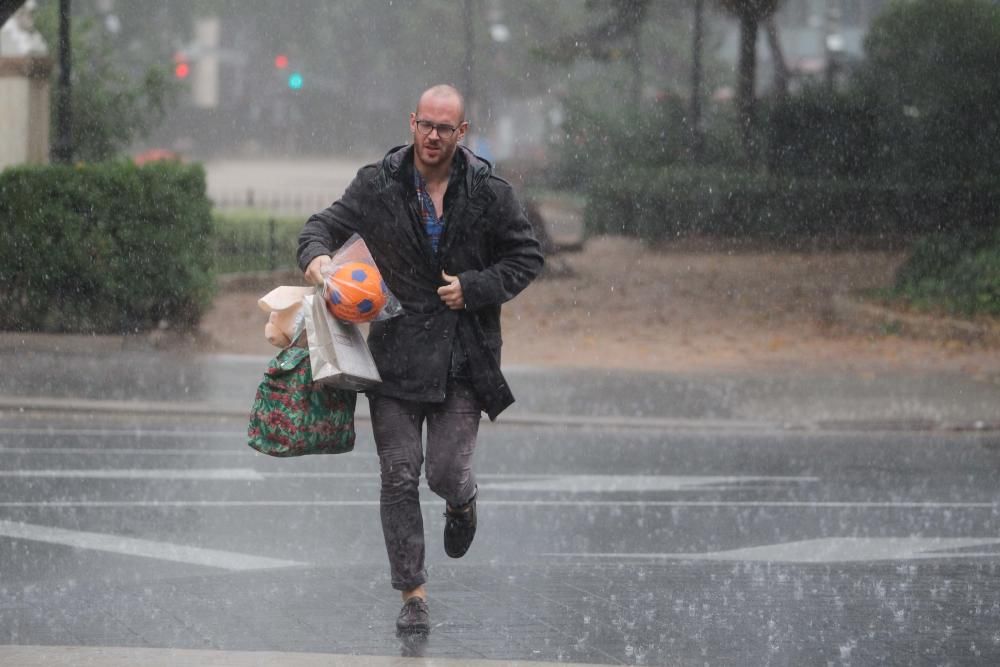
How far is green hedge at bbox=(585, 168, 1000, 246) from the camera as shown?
85.3 ft

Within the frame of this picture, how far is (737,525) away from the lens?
8.84 metres

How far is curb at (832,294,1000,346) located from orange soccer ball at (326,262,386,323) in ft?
47.8

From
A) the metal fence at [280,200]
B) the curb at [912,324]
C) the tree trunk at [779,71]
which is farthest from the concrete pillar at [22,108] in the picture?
the metal fence at [280,200]

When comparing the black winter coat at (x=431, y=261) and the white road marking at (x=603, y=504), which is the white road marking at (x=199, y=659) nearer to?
the black winter coat at (x=431, y=261)

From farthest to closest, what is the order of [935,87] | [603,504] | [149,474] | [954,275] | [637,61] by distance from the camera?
[637,61] < [935,87] < [954,275] < [149,474] < [603,504]

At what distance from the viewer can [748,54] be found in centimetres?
2977

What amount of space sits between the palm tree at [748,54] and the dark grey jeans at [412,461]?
78.9ft

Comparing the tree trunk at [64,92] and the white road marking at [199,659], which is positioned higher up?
the tree trunk at [64,92]

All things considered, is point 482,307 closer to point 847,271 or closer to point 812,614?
point 812,614

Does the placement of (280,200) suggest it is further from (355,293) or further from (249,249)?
(355,293)

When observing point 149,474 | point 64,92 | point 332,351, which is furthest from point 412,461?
point 64,92

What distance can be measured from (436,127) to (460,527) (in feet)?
4.60

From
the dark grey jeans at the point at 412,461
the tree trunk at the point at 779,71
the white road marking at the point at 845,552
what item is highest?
the tree trunk at the point at 779,71

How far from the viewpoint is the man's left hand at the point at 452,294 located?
5617 millimetres
